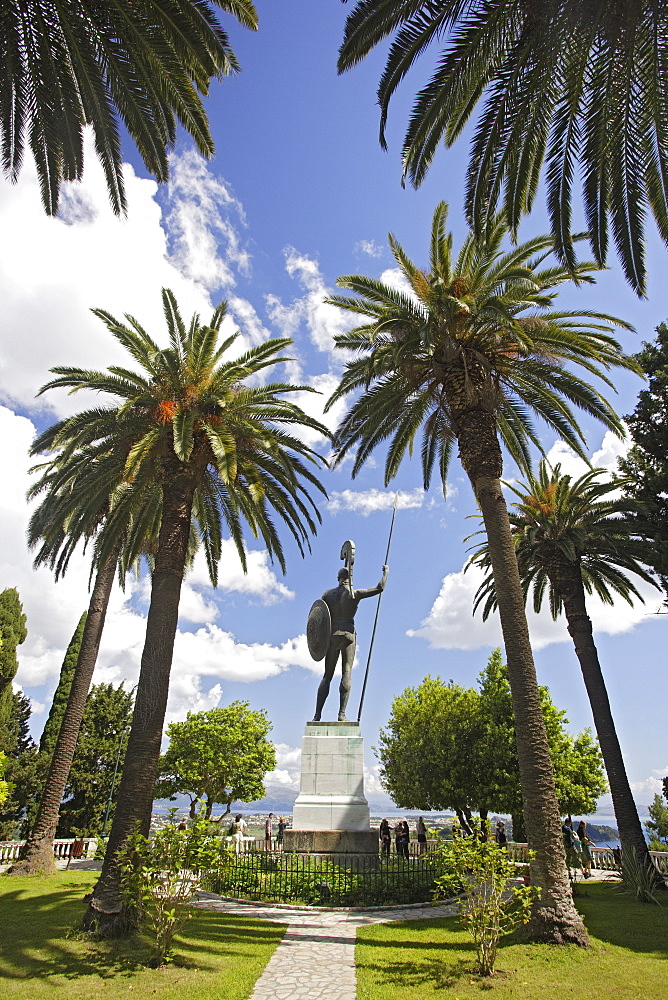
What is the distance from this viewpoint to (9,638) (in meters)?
24.8

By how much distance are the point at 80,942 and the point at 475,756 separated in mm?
18308

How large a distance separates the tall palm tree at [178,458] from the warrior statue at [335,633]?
4091 millimetres

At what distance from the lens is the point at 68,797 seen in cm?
2984

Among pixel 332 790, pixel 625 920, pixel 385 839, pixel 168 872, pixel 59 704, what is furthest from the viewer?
pixel 59 704

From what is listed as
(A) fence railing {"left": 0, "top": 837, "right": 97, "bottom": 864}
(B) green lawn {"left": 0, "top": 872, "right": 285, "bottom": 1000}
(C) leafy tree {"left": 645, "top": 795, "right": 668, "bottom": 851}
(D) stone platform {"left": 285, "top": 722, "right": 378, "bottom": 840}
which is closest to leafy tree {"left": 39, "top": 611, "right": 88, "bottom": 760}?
(A) fence railing {"left": 0, "top": 837, "right": 97, "bottom": 864}

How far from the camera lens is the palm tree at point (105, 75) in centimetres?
743

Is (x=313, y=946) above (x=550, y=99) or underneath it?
underneath

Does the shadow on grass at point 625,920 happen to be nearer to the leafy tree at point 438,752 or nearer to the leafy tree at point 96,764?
the leafy tree at point 438,752

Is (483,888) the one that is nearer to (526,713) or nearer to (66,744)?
(526,713)

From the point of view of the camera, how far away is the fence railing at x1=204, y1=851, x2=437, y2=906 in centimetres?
1305

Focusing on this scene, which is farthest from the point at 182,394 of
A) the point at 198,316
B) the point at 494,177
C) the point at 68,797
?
the point at 68,797

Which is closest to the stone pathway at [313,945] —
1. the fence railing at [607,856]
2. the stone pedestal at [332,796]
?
the stone pedestal at [332,796]

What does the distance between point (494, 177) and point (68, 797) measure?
32.7 m

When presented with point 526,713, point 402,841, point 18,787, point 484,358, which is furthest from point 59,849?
point 484,358
